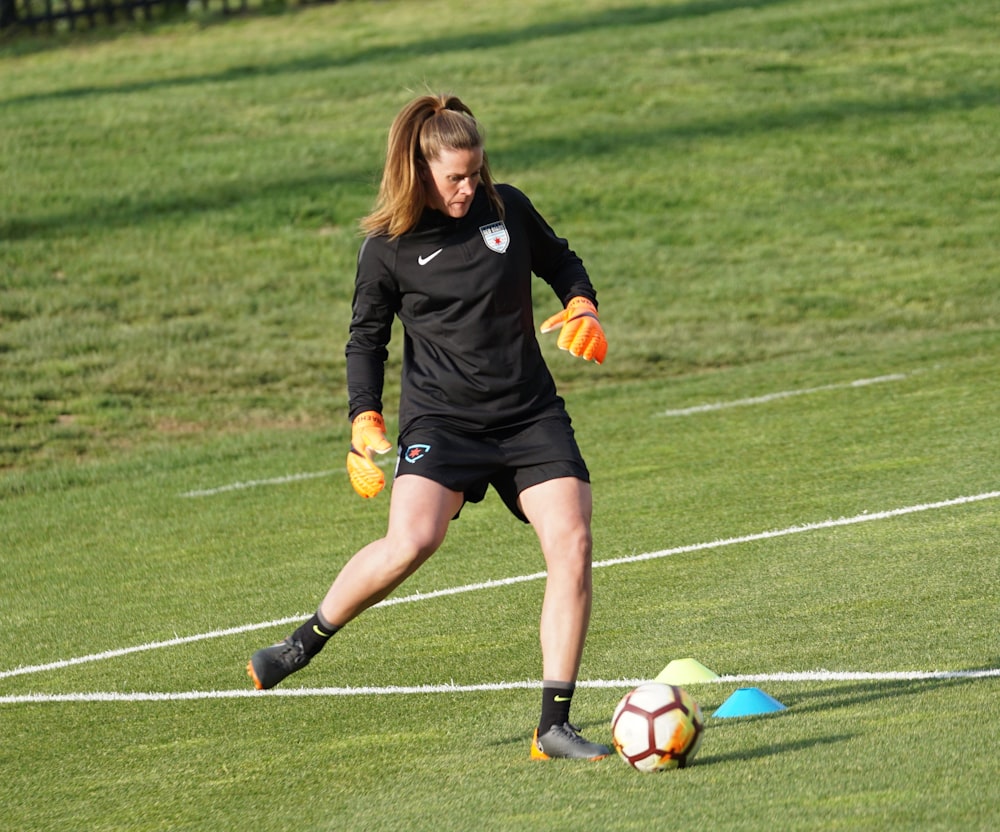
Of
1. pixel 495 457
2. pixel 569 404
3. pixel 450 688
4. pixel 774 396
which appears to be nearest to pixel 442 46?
pixel 569 404

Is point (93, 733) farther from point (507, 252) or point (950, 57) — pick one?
point (950, 57)

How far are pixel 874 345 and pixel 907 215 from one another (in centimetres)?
615

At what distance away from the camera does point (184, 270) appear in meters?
22.6

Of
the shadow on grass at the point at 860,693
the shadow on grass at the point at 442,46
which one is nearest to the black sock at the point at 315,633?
the shadow on grass at the point at 860,693

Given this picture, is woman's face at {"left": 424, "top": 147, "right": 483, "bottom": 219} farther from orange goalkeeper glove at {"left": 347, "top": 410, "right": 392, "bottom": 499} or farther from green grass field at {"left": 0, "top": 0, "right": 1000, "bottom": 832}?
green grass field at {"left": 0, "top": 0, "right": 1000, "bottom": 832}

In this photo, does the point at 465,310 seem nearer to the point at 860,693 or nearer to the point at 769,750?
the point at 769,750

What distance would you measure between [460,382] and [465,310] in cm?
25

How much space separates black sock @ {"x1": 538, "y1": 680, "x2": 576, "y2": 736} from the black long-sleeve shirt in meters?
0.93

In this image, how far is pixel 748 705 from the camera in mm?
5777

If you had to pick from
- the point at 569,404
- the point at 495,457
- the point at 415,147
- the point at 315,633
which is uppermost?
the point at 415,147

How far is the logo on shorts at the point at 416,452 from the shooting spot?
220 inches

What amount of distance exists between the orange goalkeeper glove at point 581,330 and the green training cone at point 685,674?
129 centimetres

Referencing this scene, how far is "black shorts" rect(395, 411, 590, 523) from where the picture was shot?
555cm

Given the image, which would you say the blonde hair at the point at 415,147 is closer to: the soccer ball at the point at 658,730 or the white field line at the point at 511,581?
the soccer ball at the point at 658,730
